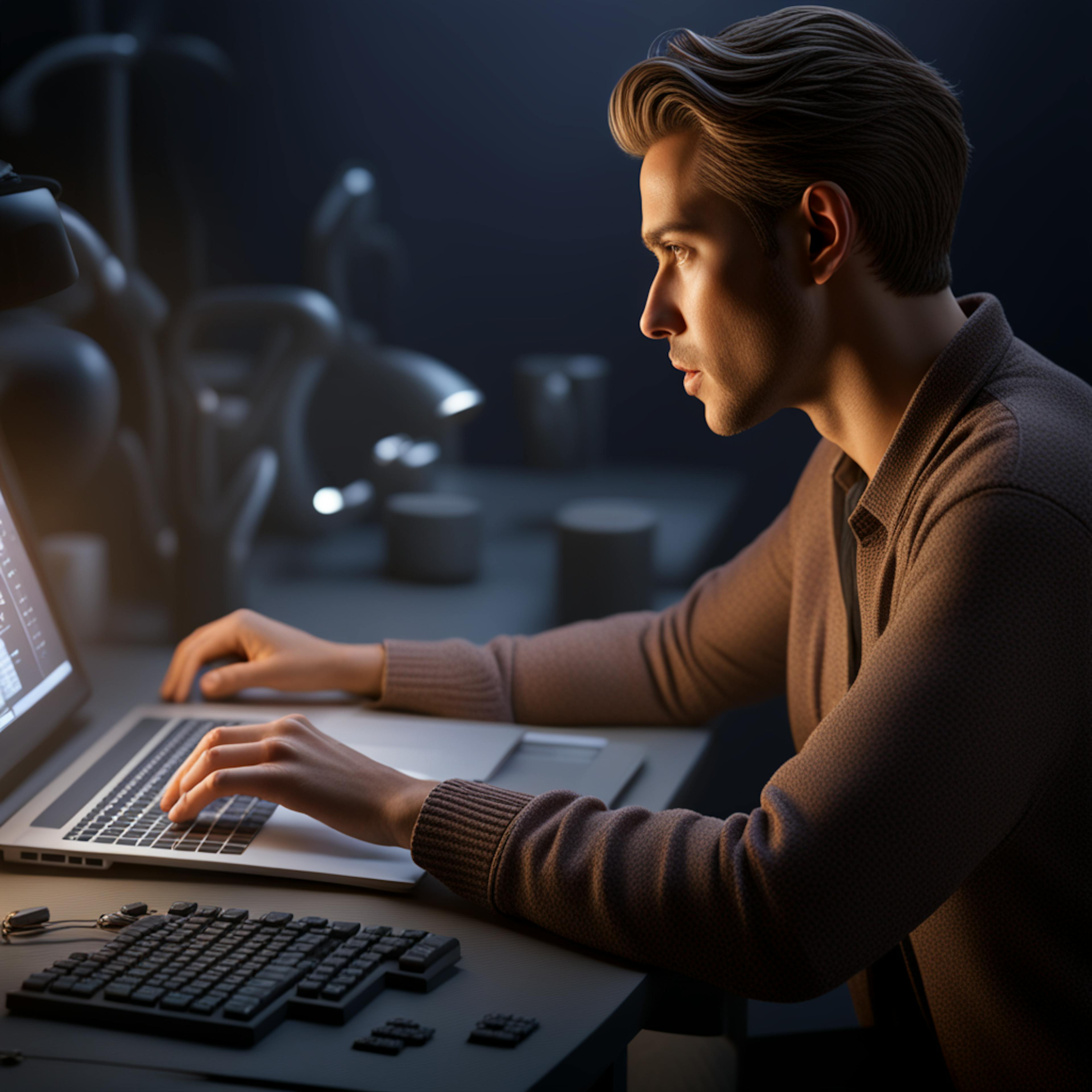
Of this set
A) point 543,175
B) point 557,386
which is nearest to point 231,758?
point 557,386

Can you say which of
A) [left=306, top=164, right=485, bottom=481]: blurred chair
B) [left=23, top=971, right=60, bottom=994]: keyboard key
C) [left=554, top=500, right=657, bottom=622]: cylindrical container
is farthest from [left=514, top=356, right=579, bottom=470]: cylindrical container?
[left=23, top=971, right=60, bottom=994]: keyboard key

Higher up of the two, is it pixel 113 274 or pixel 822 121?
pixel 822 121

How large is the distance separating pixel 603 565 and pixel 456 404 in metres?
0.34

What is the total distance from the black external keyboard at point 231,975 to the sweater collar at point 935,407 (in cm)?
40

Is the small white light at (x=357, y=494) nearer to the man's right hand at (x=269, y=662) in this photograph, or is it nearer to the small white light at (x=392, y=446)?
the small white light at (x=392, y=446)

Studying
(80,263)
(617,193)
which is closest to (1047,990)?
(80,263)

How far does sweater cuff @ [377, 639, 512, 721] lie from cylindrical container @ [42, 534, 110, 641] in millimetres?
406

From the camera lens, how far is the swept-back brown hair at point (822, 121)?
2.52ft

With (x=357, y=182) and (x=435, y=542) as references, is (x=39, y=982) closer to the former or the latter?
(x=435, y=542)

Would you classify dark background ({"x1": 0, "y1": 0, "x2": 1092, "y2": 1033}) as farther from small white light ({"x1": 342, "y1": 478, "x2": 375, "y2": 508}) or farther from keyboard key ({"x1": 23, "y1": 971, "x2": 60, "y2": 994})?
keyboard key ({"x1": 23, "y1": 971, "x2": 60, "y2": 994})

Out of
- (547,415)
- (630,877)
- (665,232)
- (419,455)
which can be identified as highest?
(665,232)

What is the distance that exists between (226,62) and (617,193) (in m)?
0.76

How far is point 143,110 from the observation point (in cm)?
173

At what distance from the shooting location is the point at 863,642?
877 mm
